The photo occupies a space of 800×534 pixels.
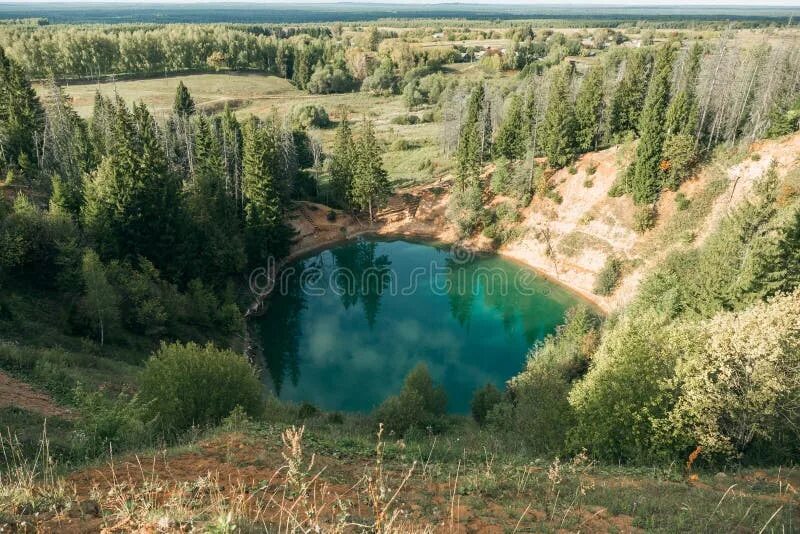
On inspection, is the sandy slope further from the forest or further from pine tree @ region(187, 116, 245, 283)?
pine tree @ region(187, 116, 245, 283)

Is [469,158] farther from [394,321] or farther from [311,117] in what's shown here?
[311,117]

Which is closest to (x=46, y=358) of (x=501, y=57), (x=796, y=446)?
(x=796, y=446)

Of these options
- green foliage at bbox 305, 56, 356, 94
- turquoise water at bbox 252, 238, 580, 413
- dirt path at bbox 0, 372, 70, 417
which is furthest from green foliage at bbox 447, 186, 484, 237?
green foliage at bbox 305, 56, 356, 94

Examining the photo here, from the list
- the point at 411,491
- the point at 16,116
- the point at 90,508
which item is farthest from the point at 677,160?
the point at 16,116

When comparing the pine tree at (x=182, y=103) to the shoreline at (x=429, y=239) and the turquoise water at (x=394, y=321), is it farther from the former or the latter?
the turquoise water at (x=394, y=321)

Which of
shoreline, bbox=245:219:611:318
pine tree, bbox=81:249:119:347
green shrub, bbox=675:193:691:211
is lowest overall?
shoreline, bbox=245:219:611:318

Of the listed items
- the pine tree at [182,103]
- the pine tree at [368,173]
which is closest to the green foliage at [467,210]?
the pine tree at [368,173]
